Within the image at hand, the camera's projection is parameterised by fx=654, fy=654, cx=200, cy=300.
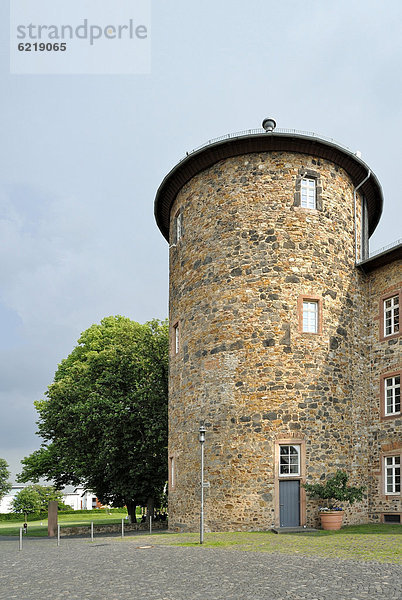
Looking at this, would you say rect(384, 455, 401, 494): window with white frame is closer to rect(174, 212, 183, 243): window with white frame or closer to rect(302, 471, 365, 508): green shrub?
rect(302, 471, 365, 508): green shrub

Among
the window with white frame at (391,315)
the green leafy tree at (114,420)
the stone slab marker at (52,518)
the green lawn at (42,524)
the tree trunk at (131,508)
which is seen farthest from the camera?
the green lawn at (42,524)

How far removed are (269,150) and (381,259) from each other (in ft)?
18.8

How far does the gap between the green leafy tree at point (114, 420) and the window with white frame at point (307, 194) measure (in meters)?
12.9

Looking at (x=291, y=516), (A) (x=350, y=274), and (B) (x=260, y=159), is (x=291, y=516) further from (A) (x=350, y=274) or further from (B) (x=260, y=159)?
(B) (x=260, y=159)

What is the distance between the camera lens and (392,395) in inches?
913

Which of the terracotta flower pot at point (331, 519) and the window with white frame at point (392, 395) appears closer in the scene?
the terracotta flower pot at point (331, 519)

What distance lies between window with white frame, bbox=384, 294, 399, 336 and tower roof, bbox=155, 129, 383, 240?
4.99 meters

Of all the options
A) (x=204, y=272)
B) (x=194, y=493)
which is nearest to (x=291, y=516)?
(x=194, y=493)

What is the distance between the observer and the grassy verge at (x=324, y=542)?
14336 millimetres

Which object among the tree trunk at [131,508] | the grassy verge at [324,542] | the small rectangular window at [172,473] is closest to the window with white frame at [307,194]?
the small rectangular window at [172,473]

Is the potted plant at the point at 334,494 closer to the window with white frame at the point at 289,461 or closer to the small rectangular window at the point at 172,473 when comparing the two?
the window with white frame at the point at 289,461

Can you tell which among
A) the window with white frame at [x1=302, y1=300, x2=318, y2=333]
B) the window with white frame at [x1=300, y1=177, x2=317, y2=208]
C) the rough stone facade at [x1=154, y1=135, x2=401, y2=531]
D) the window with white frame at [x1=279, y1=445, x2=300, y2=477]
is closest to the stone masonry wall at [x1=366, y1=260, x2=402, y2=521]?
the rough stone facade at [x1=154, y1=135, x2=401, y2=531]

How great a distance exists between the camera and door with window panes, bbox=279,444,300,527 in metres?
21.1

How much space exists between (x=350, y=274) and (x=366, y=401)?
186 inches
